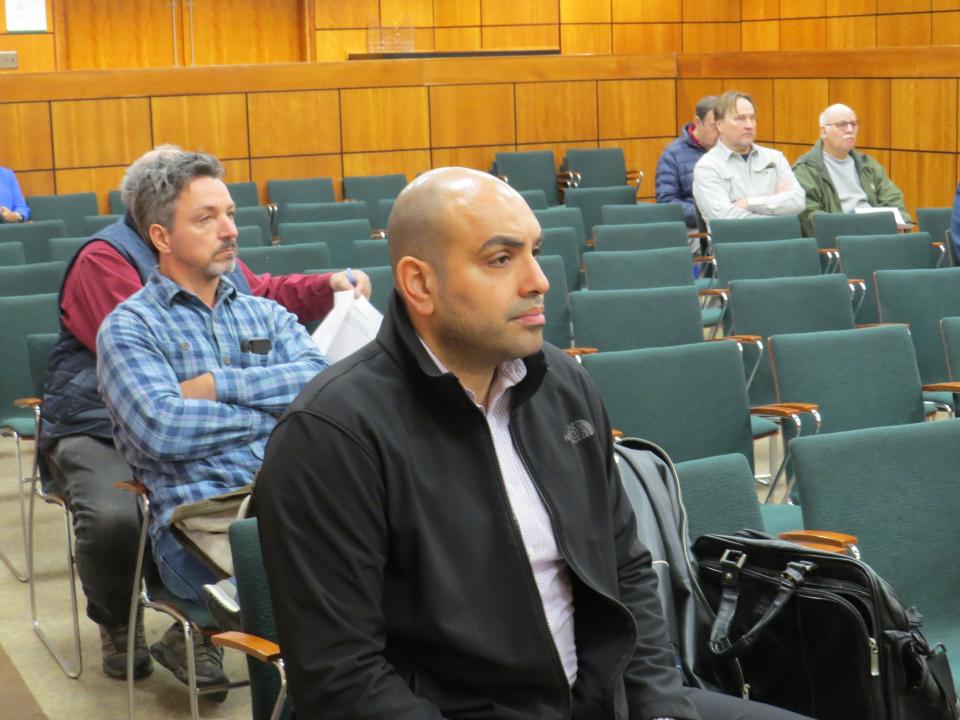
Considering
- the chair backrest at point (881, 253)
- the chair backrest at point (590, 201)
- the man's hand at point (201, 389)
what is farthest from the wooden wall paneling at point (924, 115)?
the man's hand at point (201, 389)

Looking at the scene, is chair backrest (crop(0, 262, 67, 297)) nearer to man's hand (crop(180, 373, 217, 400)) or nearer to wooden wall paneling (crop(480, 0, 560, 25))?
man's hand (crop(180, 373, 217, 400))

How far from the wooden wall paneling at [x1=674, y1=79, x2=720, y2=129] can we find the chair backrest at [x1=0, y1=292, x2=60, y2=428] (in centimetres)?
799

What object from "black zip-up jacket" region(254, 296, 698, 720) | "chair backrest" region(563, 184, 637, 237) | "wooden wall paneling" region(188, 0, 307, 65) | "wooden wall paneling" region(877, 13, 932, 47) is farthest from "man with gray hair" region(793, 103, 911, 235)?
"wooden wall paneling" region(188, 0, 307, 65)

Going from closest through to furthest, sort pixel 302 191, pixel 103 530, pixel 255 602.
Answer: pixel 255 602 → pixel 103 530 → pixel 302 191

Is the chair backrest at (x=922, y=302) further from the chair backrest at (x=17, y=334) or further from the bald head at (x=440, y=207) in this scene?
the bald head at (x=440, y=207)

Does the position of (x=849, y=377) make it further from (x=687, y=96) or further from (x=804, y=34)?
(x=804, y=34)

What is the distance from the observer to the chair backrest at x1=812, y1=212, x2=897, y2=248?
6.98 metres

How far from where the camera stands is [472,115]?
1119 centimetres

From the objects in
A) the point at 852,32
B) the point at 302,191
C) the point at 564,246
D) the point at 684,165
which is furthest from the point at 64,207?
the point at 852,32

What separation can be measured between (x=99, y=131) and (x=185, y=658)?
7173 millimetres

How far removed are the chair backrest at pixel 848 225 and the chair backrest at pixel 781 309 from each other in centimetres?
202

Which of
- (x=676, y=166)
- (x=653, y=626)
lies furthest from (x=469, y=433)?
(x=676, y=166)

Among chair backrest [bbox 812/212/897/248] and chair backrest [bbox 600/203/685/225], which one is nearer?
chair backrest [bbox 812/212/897/248]

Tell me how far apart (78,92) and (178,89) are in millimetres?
738
